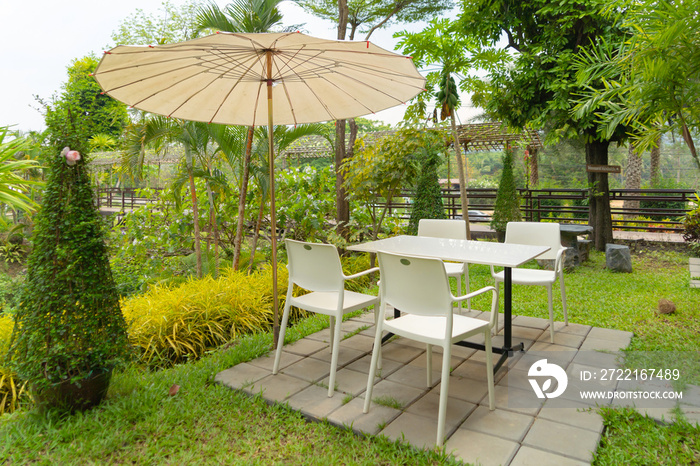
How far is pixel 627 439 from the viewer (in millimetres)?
2102

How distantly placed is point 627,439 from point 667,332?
197cm

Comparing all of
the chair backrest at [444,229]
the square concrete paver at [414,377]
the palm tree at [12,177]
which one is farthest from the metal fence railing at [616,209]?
the palm tree at [12,177]

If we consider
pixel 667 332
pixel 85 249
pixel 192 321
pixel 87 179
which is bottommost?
pixel 667 332

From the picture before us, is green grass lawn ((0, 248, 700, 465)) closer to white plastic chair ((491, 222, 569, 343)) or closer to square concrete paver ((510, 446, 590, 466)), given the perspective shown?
square concrete paver ((510, 446, 590, 466))

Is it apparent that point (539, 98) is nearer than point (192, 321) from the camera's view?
No

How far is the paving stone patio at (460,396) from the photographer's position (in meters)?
2.08

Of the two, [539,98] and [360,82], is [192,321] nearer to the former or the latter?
[360,82]

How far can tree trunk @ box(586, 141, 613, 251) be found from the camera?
300 inches

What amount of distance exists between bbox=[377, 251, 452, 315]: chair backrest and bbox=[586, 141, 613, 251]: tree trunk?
667 cm

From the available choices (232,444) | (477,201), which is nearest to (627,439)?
(232,444)

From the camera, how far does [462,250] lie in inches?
128

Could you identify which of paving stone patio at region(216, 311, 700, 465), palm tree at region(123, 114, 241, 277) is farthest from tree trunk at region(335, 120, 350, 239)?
paving stone patio at region(216, 311, 700, 465)

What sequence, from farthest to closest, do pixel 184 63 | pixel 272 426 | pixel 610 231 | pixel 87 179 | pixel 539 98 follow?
pixel 610 231, pixel 539 98, pixel 184 63, pixel 87 179, pixel 272 426

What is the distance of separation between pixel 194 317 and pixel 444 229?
2472mm
